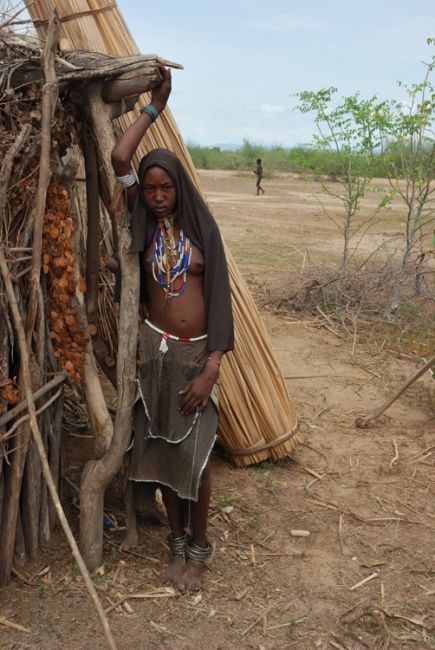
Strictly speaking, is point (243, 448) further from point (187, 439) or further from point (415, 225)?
point (415, 225)

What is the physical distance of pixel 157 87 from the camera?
2.45 m

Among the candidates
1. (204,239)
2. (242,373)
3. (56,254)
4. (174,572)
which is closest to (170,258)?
(204,239)

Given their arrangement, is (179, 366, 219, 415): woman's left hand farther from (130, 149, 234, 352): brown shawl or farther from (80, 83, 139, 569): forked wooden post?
(80, 83, 139, 569): forked wooden post

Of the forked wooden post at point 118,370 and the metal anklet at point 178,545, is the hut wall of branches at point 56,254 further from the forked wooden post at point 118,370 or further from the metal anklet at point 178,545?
the metal anklet at point 178,545

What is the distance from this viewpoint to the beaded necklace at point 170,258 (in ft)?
8.06

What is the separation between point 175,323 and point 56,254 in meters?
0.51

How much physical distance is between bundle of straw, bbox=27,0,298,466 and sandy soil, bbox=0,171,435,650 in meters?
0.16

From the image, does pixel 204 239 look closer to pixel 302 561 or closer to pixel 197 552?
pixel 197 552

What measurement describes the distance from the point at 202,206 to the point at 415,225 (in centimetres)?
417

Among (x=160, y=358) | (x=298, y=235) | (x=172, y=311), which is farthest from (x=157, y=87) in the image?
(x=298, y=235)

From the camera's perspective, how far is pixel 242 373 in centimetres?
343

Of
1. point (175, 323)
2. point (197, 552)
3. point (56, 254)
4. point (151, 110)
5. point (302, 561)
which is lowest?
point (302, 561)

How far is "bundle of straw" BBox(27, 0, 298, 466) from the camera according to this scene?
3076 mm

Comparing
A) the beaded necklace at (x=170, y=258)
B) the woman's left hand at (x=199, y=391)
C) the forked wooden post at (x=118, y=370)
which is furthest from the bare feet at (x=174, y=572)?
the beaded necklace at (x=170, y=258)
